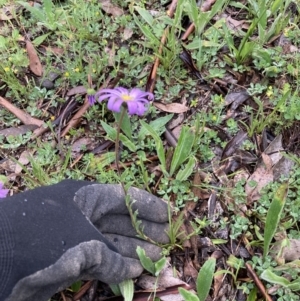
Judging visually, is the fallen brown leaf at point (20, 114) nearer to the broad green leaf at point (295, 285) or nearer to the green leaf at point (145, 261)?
the green leaf at point (145, 261)

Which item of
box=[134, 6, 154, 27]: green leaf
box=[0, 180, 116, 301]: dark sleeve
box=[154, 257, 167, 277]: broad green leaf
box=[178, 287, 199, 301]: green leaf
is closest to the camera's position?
box=[0, 180, 116, 301]: dark sleeve

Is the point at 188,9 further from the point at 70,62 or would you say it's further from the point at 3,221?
the point at 3,221

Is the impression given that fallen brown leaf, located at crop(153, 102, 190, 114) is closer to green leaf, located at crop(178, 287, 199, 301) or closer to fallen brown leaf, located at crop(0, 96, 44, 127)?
fallen brown leaf, located at crop(0, 96, 44, 127)

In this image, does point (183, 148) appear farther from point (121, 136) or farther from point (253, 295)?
point (253, 295)

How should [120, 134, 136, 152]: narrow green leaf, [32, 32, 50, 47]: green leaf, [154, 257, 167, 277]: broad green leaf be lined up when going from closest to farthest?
[154, 257, 167, 277]: broad green leaf
[120, 134, 136, 152]: narrow green leaf
[32, 32, 50, 47]: green leaf

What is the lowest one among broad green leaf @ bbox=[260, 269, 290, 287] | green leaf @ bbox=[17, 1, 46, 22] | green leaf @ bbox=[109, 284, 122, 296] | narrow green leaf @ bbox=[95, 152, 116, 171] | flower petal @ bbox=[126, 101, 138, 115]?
green leaf @ bbox=[109, 284, 122, 296]

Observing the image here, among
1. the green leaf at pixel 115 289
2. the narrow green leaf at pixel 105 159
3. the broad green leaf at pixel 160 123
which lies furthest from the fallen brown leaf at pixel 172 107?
the green leaf at pixel 115 289

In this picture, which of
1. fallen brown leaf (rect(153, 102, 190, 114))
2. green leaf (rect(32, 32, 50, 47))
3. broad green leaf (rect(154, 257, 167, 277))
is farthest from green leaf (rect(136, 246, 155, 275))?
green leaf (rect(32, 32, 50, 47))
